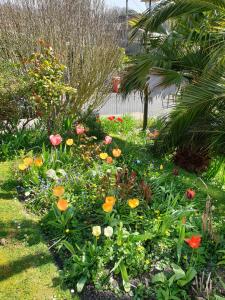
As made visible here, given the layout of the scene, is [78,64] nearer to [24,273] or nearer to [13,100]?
[13,100]

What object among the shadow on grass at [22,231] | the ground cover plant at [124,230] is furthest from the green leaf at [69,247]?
the shadow on grass at [22,231]

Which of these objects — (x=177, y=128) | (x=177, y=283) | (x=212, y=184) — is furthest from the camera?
(x=212, y=184)

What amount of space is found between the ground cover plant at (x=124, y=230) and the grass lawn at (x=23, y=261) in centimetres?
13

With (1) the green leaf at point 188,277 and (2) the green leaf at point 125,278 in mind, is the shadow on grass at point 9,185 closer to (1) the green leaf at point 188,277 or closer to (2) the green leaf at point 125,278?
(2) the green leaf at point 125,278

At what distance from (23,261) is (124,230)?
978mm

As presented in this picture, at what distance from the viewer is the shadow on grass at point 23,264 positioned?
9.45 feet

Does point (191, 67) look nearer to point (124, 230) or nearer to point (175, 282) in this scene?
point (124, 230)

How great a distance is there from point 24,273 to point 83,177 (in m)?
1.64

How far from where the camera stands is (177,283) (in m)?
2.80

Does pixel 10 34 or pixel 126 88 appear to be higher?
pixel 10 34

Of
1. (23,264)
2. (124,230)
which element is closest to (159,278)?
(124,230)

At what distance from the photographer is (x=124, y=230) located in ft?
10.7

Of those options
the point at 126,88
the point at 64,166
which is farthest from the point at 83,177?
the point at 126,88

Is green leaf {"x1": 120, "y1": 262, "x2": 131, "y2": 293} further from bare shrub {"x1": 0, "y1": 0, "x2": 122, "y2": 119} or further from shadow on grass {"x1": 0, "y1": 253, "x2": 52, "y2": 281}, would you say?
bare shrub {"x1": 0, "y1": 0, "x2": 122, "y2": 119}
